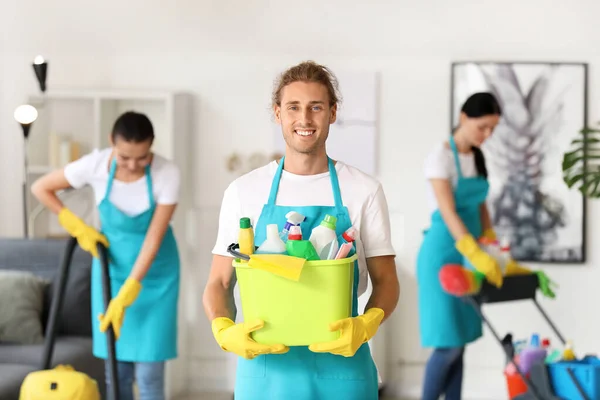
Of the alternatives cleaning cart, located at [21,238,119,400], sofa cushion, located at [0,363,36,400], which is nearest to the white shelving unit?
sofa cushion, located at [0,363,36,400]

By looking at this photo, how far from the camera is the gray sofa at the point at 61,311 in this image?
3.58 metres

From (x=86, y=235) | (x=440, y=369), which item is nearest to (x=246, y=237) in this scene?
(x=86, y=235)

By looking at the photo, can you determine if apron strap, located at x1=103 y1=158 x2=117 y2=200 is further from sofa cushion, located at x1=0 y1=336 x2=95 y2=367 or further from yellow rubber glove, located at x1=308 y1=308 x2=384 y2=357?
yellow rubber glove, located at x1=308 y1=308 x2=384 y2=357

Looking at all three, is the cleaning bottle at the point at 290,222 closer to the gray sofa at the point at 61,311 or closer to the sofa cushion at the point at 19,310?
the gray sofa at the point at 61,311

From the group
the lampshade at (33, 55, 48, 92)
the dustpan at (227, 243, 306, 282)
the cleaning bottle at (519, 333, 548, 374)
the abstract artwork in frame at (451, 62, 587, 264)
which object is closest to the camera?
the dustpan at (227, 243, 306, 282)

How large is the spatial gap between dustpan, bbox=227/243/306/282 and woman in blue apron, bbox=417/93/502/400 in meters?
1.94

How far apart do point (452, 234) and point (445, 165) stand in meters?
0.27

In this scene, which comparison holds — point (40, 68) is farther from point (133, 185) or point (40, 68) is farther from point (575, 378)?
point (575, 378)

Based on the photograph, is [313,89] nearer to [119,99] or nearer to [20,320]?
[20,320]

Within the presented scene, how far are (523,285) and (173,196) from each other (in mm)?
1308

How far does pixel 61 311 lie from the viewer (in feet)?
12.7

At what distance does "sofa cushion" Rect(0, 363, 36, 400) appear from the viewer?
3.17 m

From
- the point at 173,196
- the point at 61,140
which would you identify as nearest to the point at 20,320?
the point at 173,196

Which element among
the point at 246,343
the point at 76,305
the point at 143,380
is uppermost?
the point at 246,343
